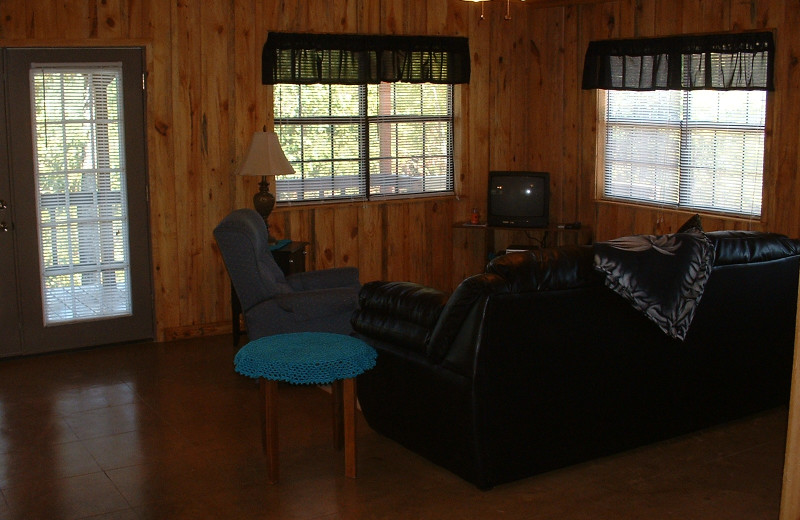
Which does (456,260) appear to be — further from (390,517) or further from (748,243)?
(390,517)

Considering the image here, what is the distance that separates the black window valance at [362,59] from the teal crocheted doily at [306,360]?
10.3ft

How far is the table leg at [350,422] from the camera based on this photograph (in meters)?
4.06

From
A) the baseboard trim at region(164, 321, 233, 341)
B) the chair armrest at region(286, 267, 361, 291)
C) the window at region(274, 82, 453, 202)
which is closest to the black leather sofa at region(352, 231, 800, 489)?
the chair armrest at region(286, 267, 361, 291)

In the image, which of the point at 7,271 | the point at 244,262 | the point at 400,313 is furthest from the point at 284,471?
the point at 7,271

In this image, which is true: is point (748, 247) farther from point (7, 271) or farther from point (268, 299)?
point (7, 271)

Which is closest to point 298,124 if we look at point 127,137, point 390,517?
point 127,137

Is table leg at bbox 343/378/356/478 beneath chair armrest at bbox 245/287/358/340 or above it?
beneath

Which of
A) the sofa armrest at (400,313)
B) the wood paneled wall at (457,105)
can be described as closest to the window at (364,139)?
the wood paneled wall at (457,105)

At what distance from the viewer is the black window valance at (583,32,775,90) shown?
20.4 ft

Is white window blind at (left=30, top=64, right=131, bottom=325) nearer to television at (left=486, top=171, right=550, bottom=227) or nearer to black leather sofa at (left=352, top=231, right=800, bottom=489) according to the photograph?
black leather sofa at (left=352, top=231, right=800, bottom=489)

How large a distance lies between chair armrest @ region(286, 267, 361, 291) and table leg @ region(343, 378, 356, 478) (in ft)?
5.66

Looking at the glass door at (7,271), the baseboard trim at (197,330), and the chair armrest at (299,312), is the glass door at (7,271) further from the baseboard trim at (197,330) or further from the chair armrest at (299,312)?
the chair armrest at (299,312)

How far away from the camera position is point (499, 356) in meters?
3.77

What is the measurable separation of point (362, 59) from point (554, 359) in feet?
12.6
